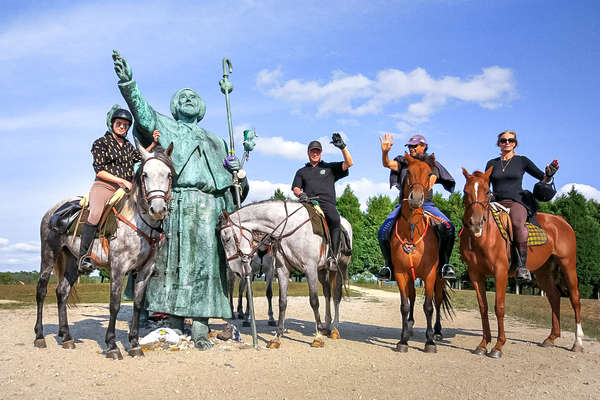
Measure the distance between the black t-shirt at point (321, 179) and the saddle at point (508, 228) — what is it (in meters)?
2.87

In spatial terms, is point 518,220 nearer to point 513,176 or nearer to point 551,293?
point 513,176

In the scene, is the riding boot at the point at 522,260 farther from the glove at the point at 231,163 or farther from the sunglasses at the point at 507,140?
the glove at the point at 231,163

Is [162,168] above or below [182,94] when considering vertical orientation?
below

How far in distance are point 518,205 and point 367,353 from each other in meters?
3.67

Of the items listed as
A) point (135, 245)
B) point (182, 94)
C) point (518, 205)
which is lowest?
point (135, 245)

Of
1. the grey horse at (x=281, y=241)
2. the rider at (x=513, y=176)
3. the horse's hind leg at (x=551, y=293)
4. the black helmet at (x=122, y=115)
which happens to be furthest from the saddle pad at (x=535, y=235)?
the black helmet at (x=122, y=115)

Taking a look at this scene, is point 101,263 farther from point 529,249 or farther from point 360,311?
point 360,311

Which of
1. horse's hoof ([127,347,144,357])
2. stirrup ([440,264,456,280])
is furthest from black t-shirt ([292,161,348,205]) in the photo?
horse's hoof ([127,347,144,357])

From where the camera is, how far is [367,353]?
7484 mm

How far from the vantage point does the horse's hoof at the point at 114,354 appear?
6812 millimetres

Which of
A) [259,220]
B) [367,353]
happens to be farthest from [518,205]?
[259,220]

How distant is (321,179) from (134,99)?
3742 millimetres

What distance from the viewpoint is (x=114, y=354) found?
6.84 metres

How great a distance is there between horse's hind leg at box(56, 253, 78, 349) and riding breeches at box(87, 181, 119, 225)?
5.08 feet
